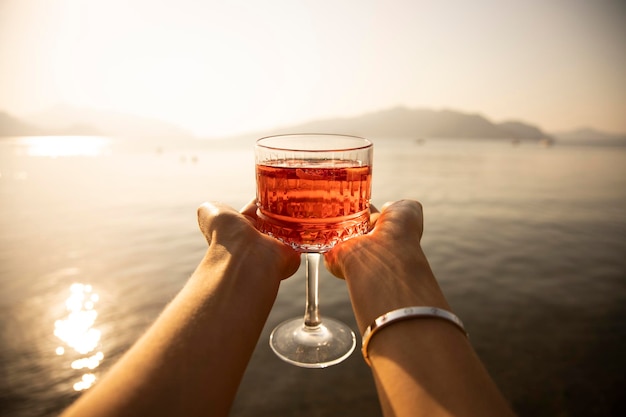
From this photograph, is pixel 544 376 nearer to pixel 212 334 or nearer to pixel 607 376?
pixel 607 376

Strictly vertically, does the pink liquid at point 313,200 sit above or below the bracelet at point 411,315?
above

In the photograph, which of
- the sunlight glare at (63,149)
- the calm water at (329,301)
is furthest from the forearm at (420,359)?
the sunlight glare at (63,149)

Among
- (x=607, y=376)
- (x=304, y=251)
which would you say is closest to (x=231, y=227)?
(x=304, y=251)

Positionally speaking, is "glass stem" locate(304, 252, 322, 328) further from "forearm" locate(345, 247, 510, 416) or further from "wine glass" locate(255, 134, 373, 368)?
"forearm" locate(345, 247, 510, 416)

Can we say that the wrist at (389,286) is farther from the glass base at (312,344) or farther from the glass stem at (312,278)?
the glass base at (312,344)

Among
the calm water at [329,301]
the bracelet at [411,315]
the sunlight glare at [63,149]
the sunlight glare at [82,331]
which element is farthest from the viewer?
the sunlight glare at [63,149]

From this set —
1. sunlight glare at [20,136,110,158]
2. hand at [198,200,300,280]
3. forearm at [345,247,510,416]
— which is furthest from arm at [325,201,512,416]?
sunlight glare at [20,136,110,158]

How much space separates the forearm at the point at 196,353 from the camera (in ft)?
4.05

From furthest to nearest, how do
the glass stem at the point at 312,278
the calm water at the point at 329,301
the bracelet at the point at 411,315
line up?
1. the calm water at the point at 329,301
2. the glass stem at the point at 312,278
3. the bracelet at the point at 411,315

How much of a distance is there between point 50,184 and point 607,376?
1871 cm

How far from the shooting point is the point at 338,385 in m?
2.63

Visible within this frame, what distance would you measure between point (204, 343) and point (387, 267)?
1.14 meters

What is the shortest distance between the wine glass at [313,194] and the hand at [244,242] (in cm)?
10

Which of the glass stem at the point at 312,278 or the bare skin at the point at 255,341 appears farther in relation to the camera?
the glass stem at the point at 312,278
